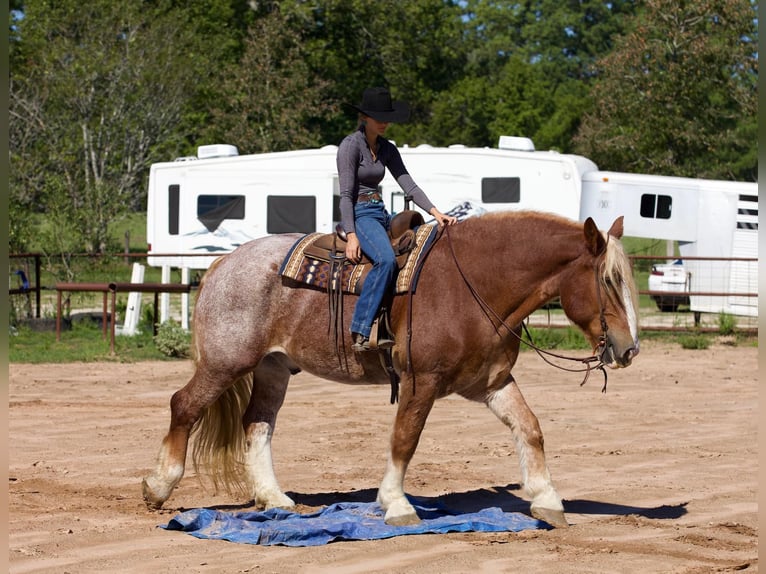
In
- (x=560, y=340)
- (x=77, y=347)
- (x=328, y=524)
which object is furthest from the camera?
(x=560, y=340)

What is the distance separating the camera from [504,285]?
21.8ft

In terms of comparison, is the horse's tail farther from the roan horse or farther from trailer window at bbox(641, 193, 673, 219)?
trailer window at bbox(641, 193, 673, 219)

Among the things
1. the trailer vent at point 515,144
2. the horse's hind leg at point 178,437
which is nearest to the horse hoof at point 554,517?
the horse's hind leg at point 178,437

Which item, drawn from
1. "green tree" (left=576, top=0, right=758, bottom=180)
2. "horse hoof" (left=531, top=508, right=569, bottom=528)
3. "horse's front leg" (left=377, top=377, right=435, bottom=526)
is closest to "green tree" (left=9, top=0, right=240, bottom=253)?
"green tree" (left=576, top=0, right=758, bottom=180)

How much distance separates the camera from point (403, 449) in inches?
258

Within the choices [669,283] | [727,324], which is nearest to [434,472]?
[727,324]

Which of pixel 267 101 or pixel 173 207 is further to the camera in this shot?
pixel 267 101

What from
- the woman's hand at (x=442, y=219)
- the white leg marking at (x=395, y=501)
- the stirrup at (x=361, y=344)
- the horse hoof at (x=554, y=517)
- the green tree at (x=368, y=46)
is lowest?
the horse hoof at (x=554, y=517)

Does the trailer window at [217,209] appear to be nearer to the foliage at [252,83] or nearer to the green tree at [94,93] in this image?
the foliage at [252,83]

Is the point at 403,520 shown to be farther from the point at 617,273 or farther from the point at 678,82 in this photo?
the point at 678,82

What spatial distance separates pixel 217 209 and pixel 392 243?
14.0 m

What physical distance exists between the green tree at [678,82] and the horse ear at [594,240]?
25.7 metres

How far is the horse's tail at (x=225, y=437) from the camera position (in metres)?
7.27

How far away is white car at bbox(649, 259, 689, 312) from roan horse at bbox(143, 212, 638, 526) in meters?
12.7
